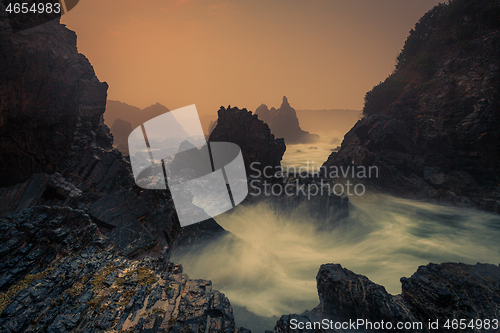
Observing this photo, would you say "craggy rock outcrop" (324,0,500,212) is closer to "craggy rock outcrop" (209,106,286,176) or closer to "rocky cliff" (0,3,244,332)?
"craggy rock outcrop" (209,106,286,176)

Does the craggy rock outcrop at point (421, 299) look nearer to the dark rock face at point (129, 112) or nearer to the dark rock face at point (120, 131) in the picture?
the dark rock face at point (120, 131)

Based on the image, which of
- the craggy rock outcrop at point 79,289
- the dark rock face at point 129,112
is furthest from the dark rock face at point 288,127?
the craggy rock outcrop at point 79,289

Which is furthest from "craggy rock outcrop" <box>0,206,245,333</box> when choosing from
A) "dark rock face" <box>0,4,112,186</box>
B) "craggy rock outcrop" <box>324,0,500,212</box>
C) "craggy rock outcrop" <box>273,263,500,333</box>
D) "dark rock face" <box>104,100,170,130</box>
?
"dark rock face" <box>104,100,170,130</box>

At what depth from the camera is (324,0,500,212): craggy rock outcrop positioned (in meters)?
14.7

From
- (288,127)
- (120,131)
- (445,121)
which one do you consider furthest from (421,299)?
(288,127)

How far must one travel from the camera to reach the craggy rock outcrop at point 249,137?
19.8m

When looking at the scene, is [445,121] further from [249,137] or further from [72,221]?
[72,221]

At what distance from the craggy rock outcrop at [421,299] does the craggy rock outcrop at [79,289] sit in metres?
2.06

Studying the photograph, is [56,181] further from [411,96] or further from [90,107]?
[411,96]

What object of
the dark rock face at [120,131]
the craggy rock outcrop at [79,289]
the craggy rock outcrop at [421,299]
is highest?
the dark rock face at [120,131]

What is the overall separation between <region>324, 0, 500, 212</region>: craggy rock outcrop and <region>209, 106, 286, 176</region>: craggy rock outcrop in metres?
7.37

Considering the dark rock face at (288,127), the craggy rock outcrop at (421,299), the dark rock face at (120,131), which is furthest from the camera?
the dark rock face at (288,127)

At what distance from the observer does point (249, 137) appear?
20125 mm

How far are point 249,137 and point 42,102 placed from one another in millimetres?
14626
